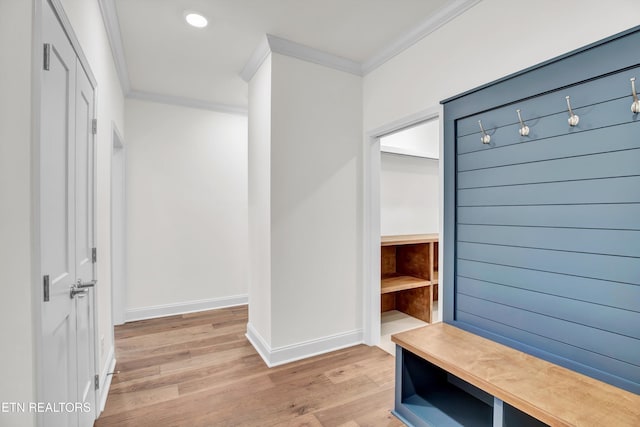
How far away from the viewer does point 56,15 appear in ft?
3.70

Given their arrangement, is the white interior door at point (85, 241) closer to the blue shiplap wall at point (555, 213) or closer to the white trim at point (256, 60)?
the white trim at point (256, 60)

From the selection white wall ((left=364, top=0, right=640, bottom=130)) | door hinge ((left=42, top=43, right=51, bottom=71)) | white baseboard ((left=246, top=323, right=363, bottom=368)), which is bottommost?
white baseboard ((left=246, top=323, right=363, bottom=368))

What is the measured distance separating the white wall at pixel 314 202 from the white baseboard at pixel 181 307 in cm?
171

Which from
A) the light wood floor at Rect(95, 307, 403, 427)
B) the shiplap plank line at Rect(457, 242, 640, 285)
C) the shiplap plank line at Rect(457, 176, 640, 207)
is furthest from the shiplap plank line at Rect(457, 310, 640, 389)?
the light wood floor at Rect(95, 307, 403, 427)

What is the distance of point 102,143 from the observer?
6.75 feet

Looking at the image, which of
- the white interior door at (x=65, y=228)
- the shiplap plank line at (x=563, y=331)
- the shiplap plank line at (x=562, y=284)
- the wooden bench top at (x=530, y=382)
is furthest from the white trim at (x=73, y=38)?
the shiplap plank line at (x=563, y=331)

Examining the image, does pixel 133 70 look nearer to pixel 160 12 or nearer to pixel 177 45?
pixel 177 45

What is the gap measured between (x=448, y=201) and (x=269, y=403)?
6.01 ft

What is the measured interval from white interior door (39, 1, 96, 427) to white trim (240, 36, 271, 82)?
4.46 ft

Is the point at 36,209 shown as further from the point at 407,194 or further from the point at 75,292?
the point at 407,194

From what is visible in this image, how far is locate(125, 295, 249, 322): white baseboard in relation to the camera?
3.49 m

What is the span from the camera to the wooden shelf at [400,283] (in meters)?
3.08

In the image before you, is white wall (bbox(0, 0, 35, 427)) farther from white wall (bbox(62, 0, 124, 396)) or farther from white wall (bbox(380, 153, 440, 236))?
white wall (bbox(380, 153, 440, 236))

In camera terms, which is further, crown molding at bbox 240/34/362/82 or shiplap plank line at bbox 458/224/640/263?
crown molding at bbox 240/34/362/82
